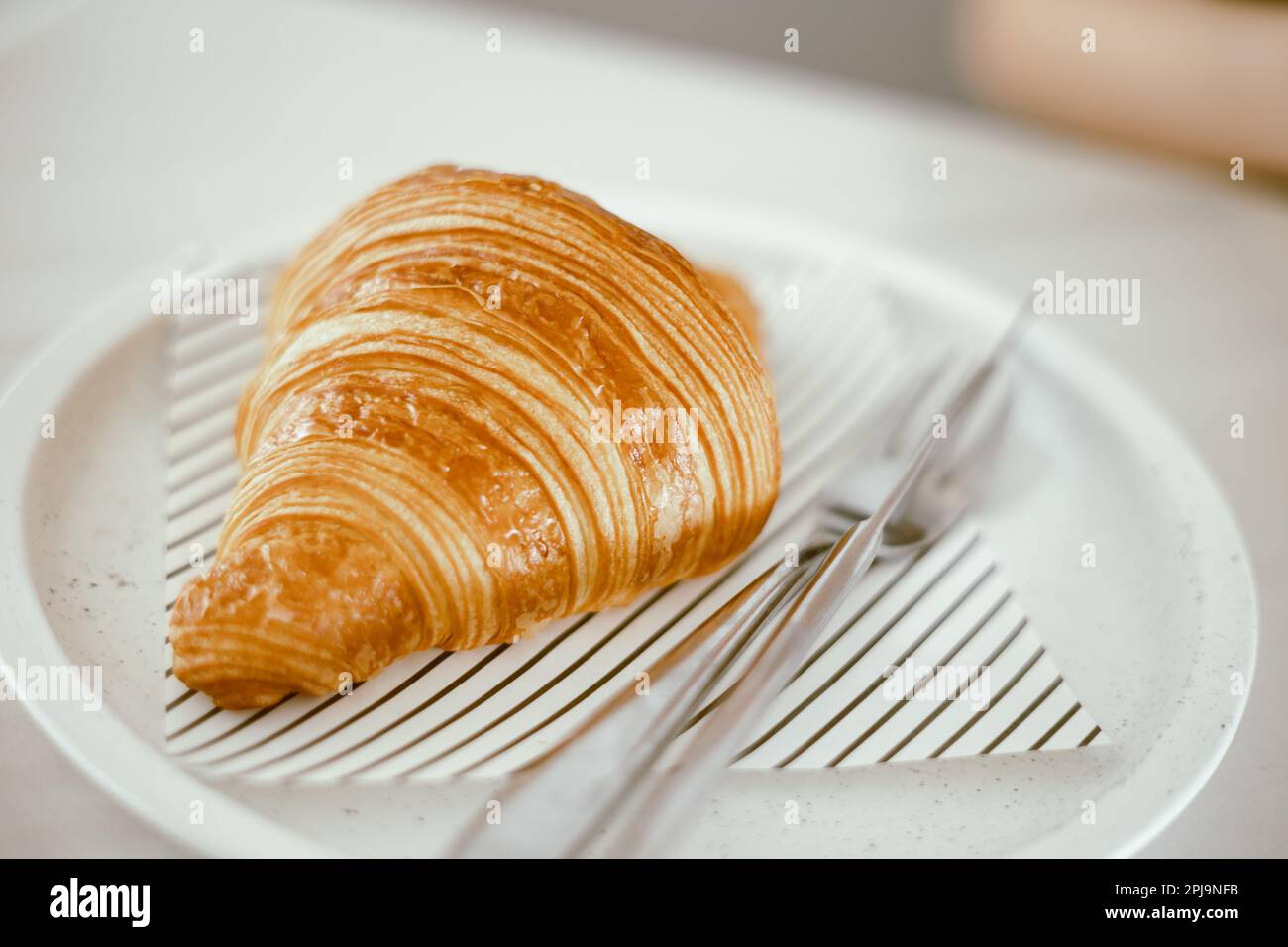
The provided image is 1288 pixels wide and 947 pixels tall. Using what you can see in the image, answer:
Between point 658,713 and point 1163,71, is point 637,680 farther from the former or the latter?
point 1163,71

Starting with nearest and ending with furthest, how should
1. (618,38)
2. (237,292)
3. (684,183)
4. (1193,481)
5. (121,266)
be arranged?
1. (1193,481)
2. (237,292)
3. (121,266)
4. (684,183)
5. (618,38)

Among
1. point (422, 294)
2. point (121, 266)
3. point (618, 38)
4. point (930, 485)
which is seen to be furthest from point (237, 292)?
point (618, 38)

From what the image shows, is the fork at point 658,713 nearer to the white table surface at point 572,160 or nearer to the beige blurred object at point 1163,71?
the white table surface at point 572,160

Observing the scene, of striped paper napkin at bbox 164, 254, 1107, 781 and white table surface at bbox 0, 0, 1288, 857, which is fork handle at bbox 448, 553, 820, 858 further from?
white table surface at bbox 0, 0, 1288, 857

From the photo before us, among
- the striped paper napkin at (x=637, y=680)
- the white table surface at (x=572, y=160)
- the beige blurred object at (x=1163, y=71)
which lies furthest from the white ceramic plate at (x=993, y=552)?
the beige blurred object at (x=1163, y=71)

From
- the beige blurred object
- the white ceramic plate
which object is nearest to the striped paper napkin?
the white ceramic plate
